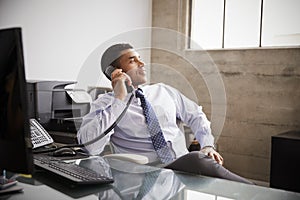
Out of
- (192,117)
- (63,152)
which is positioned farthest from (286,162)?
(63,152)

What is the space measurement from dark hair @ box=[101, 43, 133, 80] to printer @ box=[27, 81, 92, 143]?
1.75ft

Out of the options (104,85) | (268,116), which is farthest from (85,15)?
(268,116)

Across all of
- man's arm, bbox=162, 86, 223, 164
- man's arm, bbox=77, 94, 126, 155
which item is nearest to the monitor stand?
man's arm, bbox=77, 94, 126, 155

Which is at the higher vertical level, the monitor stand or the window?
the window

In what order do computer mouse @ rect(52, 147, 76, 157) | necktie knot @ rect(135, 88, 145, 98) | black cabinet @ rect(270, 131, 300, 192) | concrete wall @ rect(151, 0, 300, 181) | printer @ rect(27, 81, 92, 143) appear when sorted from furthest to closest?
concrete wall @ rect(151, 0, 300, 181), black cabinet @ rect(270, 131, 300, 192), printer @ rect(27, 81, 92, 143), necktie knot @ rect(135, 88, 145, 98), computer mouse @ rect(52, 147, 76, 157)

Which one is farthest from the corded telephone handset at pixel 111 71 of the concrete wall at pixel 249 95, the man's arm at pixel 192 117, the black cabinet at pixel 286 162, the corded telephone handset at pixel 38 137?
the black cabinet at pixel 286 162

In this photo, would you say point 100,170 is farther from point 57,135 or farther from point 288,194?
point 57,135

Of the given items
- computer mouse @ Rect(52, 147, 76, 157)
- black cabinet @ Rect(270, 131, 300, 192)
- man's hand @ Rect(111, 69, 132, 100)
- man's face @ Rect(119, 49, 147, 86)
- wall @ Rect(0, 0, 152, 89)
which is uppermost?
wall @ Rect(0, 0, 152, 89)

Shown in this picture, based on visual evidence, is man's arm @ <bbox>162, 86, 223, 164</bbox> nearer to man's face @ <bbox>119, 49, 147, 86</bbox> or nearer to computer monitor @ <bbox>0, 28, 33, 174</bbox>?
man's face @ <bbox>119, 49, 147, 86</bbox>

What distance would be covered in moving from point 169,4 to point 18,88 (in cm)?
343

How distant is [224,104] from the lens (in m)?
3.46

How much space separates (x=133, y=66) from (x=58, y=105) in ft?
2.74

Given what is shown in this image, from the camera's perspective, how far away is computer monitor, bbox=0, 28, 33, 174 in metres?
0.72

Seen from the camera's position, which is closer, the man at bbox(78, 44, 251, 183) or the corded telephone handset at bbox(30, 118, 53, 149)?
the corded telephone handset at bbox(30, 118, 53, 149)
